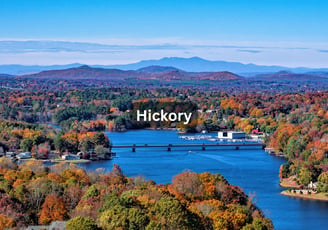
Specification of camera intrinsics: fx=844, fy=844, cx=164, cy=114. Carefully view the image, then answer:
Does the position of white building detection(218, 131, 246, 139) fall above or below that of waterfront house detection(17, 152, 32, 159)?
below

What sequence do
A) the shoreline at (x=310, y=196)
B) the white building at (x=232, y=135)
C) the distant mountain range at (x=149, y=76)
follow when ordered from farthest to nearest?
the distant mountain range at (x=149, y=76), the white building at (x=232, y=135), the shoreline at (x=310, y=196)

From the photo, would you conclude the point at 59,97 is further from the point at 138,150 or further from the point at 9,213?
the point at 9,213

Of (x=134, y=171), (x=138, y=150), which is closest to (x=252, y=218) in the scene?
(x=134, y=171)

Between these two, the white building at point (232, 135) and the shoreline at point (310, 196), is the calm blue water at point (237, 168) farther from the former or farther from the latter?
the white building at point (232, 135)

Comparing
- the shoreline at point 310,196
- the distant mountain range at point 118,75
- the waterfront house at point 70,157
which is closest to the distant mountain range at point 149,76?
the distant mountain range at point 118,75

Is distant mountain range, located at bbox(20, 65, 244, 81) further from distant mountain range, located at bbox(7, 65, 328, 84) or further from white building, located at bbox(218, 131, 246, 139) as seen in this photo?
white building, located at bbox(218, 131, 246, 139)

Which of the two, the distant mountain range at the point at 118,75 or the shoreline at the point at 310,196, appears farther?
the distant mountain range at the point at 118,75

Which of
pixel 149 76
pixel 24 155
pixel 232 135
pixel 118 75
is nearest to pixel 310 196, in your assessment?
pixel 24 155

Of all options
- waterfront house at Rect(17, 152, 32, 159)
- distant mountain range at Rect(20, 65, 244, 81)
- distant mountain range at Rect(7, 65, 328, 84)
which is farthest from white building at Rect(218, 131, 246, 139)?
distant mountain range at Rect(20, 65, 244, 81)
